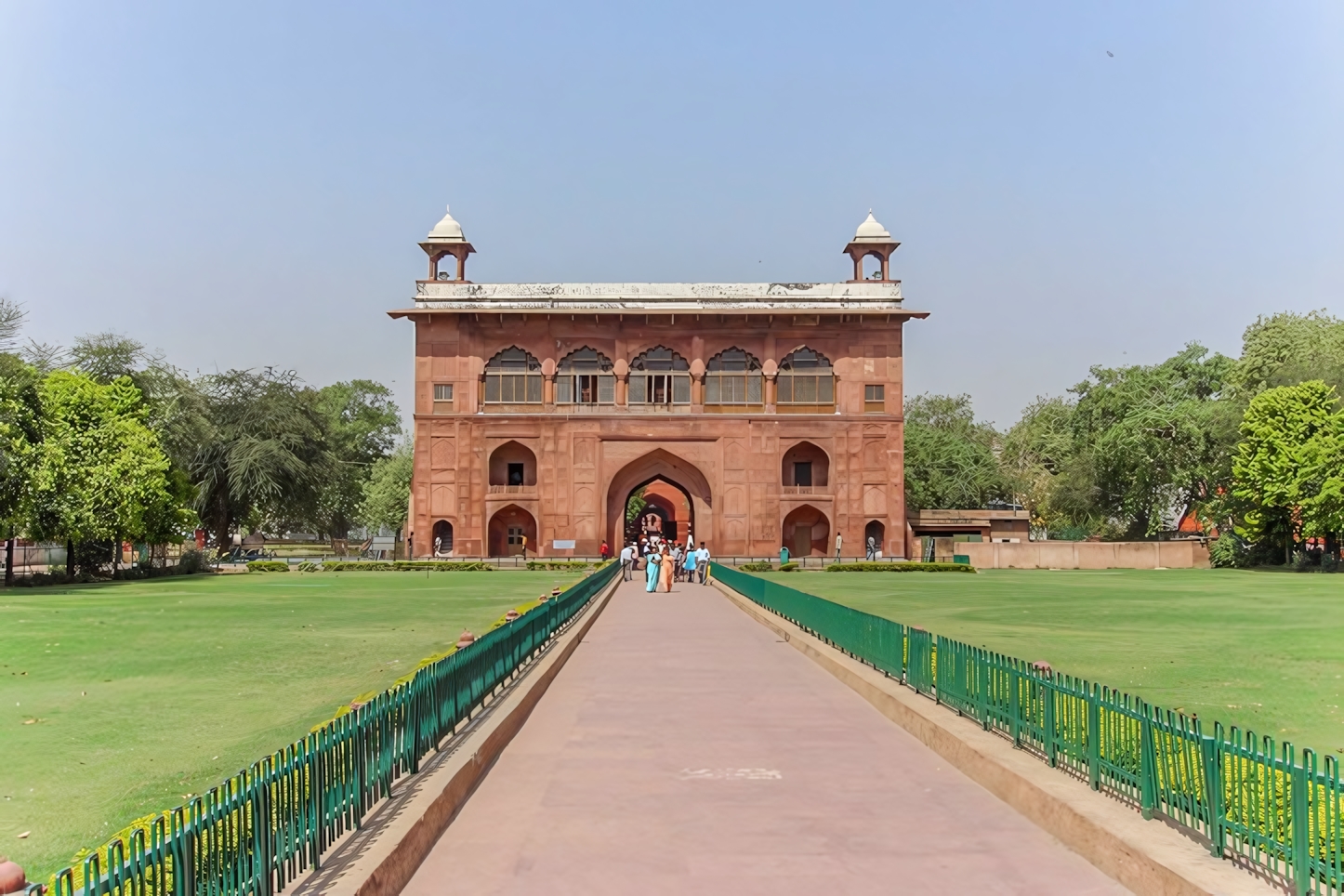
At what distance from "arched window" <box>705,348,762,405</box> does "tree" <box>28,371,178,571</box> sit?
2212 cm

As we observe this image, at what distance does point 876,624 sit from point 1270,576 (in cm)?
3261

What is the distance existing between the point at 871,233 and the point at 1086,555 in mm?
16087

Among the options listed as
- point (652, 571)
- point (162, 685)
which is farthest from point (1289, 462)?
point (162, 685)

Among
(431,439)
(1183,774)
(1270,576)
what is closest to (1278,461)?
(1270,576)

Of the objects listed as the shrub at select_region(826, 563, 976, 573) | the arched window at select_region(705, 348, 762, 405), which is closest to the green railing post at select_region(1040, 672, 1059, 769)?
the shrub at select_region(826, 563, 976, 573)

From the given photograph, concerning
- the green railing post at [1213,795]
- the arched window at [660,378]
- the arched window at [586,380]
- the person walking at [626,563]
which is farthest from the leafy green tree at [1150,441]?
the green railing post at [1213,795]

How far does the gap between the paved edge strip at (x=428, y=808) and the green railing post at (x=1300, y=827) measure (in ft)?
11.6

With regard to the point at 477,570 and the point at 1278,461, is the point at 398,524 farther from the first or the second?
the point at 1278,461

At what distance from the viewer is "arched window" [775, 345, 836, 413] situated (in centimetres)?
5159

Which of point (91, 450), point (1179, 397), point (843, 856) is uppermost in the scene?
point (1179, 397)

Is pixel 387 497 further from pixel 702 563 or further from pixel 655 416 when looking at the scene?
pixel 702 563

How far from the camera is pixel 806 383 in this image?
5175 centimetres

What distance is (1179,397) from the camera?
59.4m

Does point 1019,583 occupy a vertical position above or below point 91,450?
below
